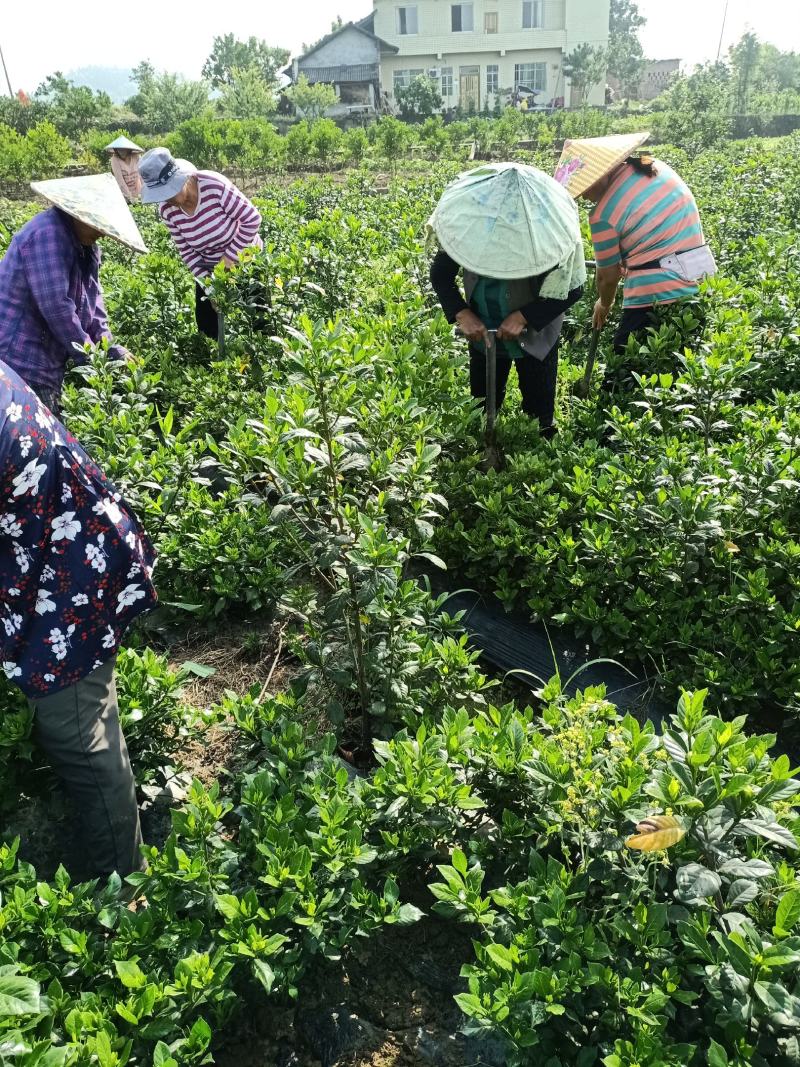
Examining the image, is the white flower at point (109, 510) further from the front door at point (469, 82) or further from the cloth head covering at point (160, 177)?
the front door at point (469, 82)

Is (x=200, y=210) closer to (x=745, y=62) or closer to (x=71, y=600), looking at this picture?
(x=71, y=600)

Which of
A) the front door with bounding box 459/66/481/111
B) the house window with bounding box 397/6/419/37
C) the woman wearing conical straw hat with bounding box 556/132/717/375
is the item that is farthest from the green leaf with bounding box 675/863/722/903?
the house window with bounding box 397/6/419/37

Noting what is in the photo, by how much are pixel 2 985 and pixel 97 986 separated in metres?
0.46

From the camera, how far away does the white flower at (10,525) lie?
1.89 meters

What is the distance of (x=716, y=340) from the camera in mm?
3975

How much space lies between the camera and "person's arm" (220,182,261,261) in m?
4.84

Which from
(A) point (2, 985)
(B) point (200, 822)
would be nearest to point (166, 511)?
(B) point (200, 822)

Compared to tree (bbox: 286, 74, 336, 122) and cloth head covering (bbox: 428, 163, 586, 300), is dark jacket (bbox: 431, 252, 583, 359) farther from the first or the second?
tree (bbox: 286, 74, 336, 122)

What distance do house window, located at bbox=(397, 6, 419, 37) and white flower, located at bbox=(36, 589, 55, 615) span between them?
4806 cm

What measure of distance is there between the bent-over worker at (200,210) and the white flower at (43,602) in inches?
127

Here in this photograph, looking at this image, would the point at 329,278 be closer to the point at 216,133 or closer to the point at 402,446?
the point at 402,446

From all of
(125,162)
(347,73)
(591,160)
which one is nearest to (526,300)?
(591,160)

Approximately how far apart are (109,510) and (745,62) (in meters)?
58.5

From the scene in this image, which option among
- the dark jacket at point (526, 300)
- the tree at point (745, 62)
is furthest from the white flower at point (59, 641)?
the tree at point (745, 62)
